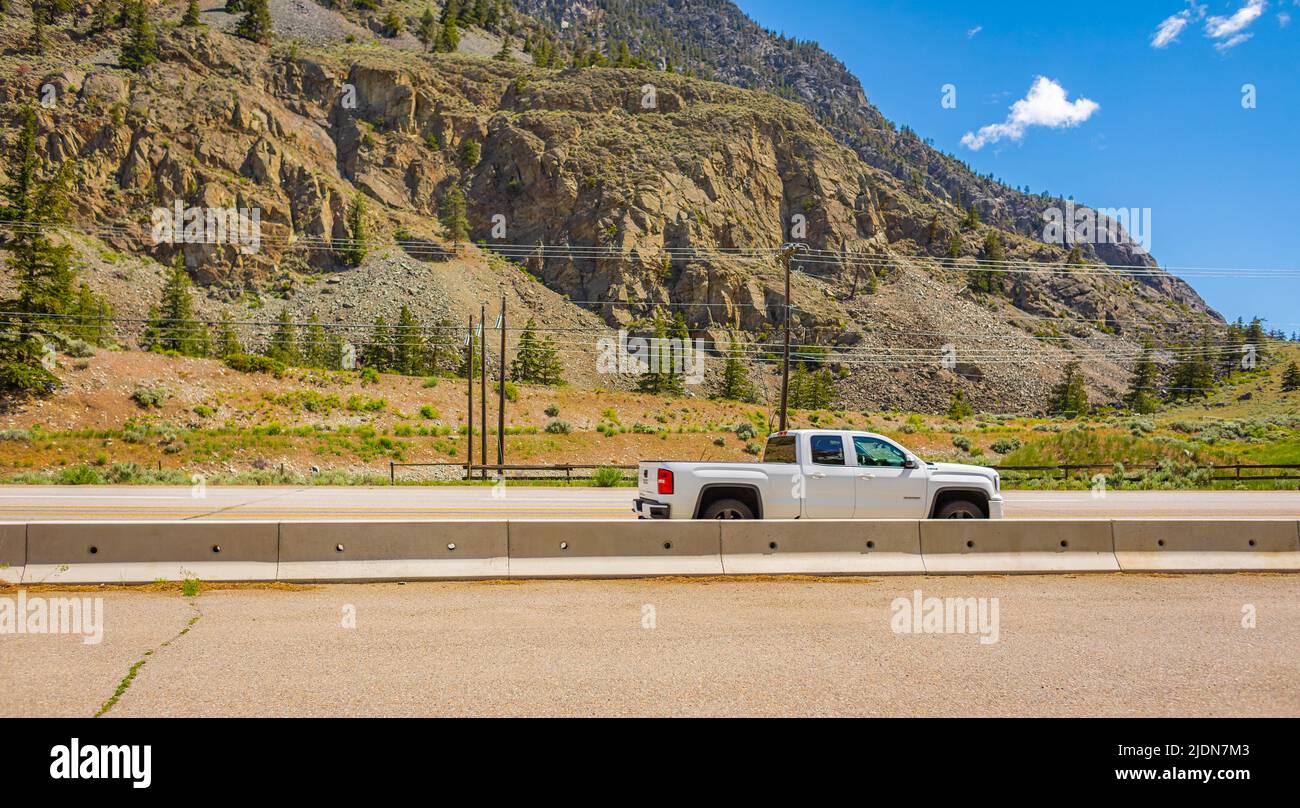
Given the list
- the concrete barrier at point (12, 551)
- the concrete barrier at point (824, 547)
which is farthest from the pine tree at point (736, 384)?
the concrete barrier at point (12, 551)

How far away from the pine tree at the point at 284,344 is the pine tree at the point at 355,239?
596 inches

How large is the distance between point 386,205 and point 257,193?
19555 mm

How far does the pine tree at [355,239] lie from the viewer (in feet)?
341

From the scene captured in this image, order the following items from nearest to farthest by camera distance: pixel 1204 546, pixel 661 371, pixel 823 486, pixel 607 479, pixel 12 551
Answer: pixel 12 551 < pixel 1204 546 < pixel 823 486 < pixel 607 479 < pixel 661 371

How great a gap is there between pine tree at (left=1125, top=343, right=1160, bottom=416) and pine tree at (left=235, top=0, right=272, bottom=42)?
502ft

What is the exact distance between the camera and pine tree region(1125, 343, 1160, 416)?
105 metres

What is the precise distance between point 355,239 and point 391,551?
10586 centimetres

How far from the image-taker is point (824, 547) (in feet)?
33.3

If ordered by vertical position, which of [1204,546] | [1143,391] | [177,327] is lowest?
[1204,546]

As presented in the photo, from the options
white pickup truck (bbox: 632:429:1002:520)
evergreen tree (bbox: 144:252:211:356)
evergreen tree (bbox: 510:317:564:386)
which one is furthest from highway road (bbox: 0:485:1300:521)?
evergreen tree (bbox: 510:317:564:386)

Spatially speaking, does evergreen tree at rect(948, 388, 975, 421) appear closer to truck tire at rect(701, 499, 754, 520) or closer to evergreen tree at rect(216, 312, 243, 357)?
evergreen tree at rect(216, 312, 243, 357)

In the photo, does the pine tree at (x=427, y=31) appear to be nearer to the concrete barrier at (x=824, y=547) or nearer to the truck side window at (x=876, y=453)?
the truck side window at (x=876, y=453)

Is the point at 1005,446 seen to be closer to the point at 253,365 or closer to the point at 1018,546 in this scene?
the point at 1018,546

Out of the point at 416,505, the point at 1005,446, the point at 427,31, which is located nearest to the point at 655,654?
the point at 416,505
